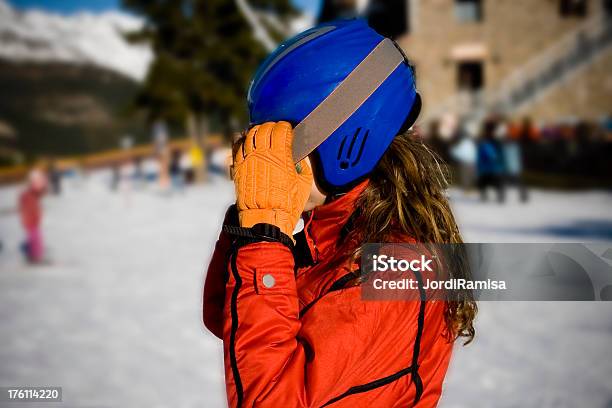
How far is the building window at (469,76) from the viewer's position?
84.8 ft

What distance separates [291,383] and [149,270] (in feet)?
23.3

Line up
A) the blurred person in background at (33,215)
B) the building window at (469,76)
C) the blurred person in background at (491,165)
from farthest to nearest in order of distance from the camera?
→ the building window at (469,76)
the blurred person in background at (491,165)
the blurred person in background at (33,215)

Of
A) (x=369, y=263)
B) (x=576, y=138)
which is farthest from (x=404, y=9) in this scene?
(x=369, y=263)

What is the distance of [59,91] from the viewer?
37.9 meters

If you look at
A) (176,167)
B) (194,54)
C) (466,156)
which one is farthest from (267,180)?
(176,167)

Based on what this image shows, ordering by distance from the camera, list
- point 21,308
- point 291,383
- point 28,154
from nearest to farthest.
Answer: point 291,383
point 21,308
point 28,154

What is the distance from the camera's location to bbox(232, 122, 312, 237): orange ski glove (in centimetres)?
107

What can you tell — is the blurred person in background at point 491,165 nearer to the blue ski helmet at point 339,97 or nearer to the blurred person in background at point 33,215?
the blurred person in background at point 33,215

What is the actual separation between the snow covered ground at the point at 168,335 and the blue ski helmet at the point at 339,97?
9.17ft

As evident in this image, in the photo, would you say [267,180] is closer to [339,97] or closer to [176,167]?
[339,97]

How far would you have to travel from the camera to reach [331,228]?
125 cm

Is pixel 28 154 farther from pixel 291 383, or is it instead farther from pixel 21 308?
pixel 291 383

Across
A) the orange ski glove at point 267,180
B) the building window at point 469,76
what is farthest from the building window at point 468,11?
the orange ski glove at point 267,180

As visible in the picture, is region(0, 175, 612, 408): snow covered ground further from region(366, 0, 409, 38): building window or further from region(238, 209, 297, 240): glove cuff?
region(366, 0, 409, 38): building window
